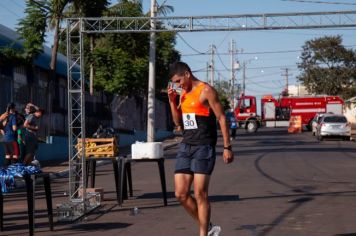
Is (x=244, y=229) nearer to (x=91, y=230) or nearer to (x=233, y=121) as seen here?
(x=91, y=230)

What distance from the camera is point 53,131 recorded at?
27656mm

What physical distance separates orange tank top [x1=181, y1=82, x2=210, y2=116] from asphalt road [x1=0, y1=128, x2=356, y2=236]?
1.90 meters

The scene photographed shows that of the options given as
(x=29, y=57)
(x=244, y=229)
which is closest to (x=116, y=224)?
(x=244, y=229)

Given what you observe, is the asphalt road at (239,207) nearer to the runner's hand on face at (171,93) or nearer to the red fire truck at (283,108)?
the runner's hand on face at (171,93)

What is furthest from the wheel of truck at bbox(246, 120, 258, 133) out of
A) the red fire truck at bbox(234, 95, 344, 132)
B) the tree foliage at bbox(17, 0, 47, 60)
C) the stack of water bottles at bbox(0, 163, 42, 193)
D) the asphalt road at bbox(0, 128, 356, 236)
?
the stack of water bottles at bbox(0, 163, 42, 193)

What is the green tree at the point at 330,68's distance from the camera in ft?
269

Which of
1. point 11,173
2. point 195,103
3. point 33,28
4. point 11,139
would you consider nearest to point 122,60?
point 33,28

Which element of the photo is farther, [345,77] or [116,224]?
[345,77]

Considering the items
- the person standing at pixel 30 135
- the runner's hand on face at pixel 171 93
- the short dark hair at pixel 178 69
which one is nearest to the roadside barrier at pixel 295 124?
the person standing at pixel 30 135

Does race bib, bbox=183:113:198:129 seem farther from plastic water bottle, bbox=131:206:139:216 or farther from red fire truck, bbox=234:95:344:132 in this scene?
red fire truck, bbox=234:95:344:132

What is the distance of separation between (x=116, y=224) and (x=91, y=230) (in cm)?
54

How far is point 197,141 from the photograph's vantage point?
327 inches

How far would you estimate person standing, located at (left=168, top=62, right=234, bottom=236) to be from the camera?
26.7 feet

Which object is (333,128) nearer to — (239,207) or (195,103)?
(239,207)
